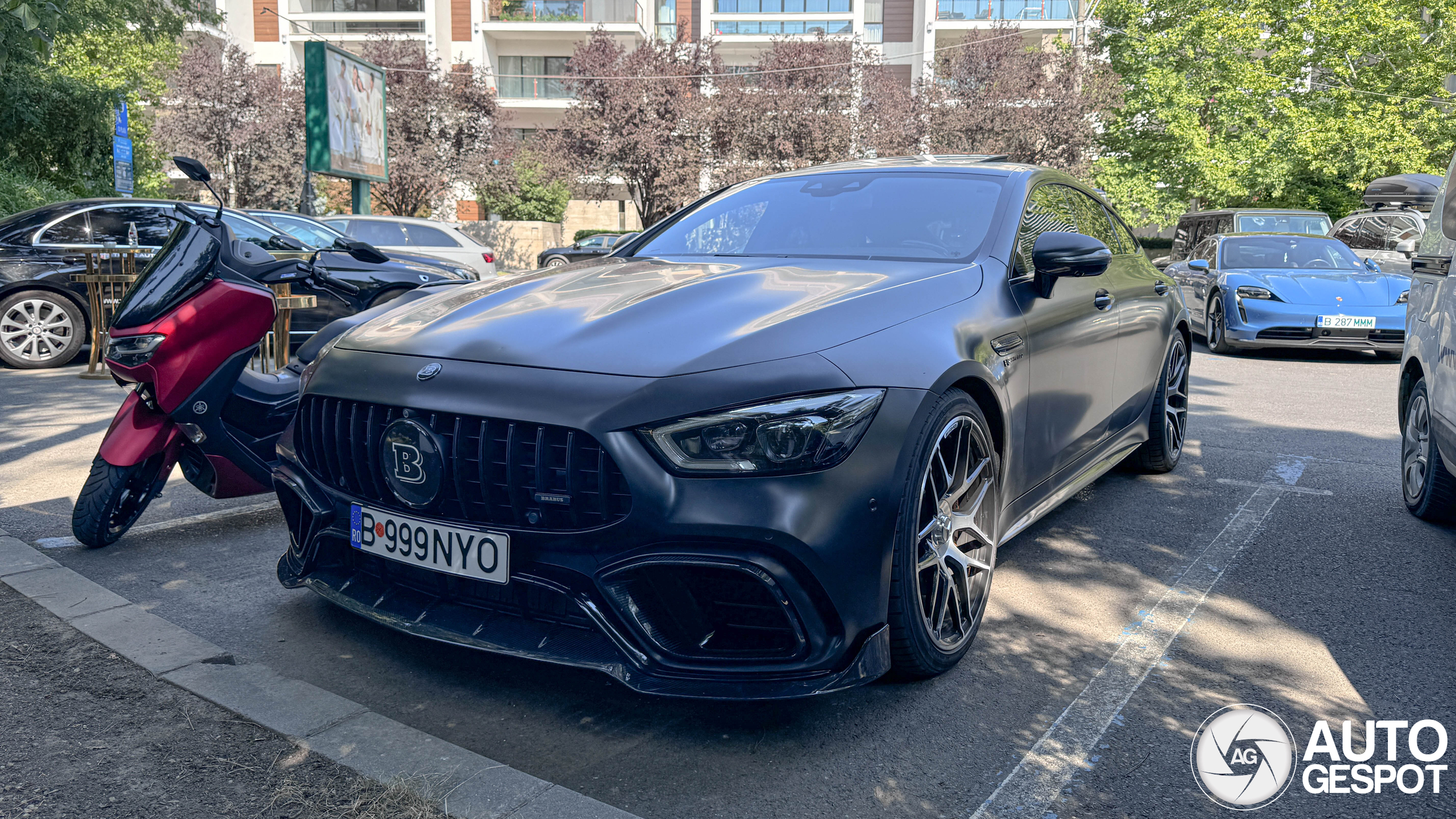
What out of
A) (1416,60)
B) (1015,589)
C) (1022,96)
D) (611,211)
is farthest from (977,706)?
(611,211)

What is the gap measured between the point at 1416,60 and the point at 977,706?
27.5 m

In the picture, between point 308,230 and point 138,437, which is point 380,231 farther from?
point 138,437

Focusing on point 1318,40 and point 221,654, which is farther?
point 1318,40

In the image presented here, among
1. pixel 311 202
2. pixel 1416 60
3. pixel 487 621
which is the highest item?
pixel 1416 60

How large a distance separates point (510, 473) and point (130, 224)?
8790mm

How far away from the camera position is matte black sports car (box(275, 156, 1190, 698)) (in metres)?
2.46

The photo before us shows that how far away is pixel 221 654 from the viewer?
309 centimetres

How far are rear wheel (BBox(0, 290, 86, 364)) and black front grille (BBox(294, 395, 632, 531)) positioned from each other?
8219 mm

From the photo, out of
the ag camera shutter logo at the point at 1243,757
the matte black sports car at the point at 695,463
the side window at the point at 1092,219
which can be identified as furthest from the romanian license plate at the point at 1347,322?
the ag camera shutter logo at the point at 1243,757

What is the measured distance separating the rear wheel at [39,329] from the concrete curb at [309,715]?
22.3 ft

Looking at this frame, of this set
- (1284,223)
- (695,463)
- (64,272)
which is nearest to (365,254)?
(695,463)

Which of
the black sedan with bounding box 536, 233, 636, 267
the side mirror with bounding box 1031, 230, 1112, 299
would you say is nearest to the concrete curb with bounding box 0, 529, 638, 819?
the side mirror with bounding box 1031, 230, 1112, 299

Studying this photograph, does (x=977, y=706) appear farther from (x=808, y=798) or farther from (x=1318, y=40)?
→ (x=1318, y=40)

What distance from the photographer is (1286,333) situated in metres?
11.6
